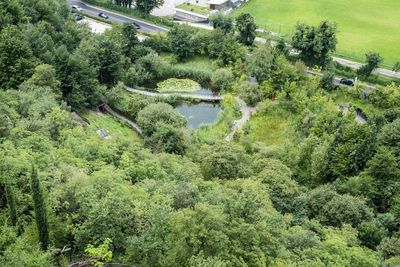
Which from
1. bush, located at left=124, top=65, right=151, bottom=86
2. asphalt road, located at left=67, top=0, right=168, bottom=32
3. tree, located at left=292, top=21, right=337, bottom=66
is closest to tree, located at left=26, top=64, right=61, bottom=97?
bush, located at left=124, top=65, right=151, bottom=86

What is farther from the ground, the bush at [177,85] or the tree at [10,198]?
the tree at [10,198]

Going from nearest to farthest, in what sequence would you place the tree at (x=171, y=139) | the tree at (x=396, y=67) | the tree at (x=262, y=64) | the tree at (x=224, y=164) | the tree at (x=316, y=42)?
the tree at (x=224, y=164) < the tree at (x=171, y=139) < the tree at (x=262, y=64) < the tree at (x=396, y=67) < the tree at (x=316, y=42)

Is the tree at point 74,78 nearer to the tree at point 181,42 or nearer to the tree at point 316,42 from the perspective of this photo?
the tree at point 181,42

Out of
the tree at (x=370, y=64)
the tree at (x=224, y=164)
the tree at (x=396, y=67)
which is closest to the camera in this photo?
the tree at (x=224, y=164)

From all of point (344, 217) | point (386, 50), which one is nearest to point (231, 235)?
point (344, 217)

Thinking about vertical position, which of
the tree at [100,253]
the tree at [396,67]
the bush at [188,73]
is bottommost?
the tree at [100,253]

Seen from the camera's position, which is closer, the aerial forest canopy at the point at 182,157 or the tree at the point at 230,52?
the aerial forest canopy at the point at 182,157

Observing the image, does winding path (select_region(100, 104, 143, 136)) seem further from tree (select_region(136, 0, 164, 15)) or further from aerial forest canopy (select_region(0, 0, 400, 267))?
tree (select_region(136, 0, 164, 15))

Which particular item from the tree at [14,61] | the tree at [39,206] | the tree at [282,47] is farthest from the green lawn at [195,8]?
the tree at [39,206]
